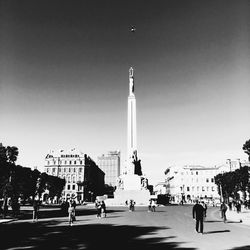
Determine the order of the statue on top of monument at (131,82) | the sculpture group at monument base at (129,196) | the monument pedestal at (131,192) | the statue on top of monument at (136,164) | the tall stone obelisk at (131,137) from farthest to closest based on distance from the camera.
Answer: the statue on top of monument at (131,82) < the statue on top of monument at (136,164) < the tall stone obelisk at (131,137) < the monument pedestal at (131,192) < the sculpture group at monument base at (129,196)

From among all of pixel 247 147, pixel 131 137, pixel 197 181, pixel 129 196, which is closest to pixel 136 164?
pixel 131 137

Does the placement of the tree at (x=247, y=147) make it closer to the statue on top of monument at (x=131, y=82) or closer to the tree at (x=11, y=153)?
the tree at (x=11, y=153)

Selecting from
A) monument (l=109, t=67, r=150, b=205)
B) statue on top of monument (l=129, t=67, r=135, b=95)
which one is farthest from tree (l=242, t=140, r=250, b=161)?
statue on top of monument (l=129, t=67, r=135, b=95)

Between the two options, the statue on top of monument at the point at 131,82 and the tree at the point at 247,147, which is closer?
the tree at the point at 247,147

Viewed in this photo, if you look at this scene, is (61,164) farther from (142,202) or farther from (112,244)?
(112,244)

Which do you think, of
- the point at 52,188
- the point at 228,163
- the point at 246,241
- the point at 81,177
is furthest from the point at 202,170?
the point at 246,241

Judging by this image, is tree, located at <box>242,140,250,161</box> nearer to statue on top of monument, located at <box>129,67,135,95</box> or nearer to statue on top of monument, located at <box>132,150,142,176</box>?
statue on top of monument, located at <box>132,150,142,176</box>

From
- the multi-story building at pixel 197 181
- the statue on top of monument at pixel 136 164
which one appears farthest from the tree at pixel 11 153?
the multi-story building at pixel 197 181

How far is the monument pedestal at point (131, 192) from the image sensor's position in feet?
193

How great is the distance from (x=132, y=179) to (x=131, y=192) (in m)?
2.66

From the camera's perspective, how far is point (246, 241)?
13039 millimetres

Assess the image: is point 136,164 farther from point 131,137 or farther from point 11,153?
point 11,153

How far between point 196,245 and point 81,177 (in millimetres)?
92091

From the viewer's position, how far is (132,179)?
60000 mm
